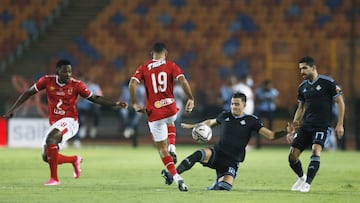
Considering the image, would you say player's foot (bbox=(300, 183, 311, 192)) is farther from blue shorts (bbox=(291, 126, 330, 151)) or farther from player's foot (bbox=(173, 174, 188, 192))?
player's foot (bbox=(173, 174, 188, 192))

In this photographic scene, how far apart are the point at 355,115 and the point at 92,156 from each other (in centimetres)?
1051

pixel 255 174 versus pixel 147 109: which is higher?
pixel 147 109

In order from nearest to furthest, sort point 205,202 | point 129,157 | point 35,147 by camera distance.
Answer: point 205,202
point 129,157
point 35,147

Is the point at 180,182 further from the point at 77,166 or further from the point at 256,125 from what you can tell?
the point at 77,166

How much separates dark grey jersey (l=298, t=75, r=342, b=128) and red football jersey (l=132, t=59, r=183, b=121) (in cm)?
210

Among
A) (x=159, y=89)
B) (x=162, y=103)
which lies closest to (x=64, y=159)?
(x=162, y=103)

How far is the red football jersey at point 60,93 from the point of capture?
583 inches

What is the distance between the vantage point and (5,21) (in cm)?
3575

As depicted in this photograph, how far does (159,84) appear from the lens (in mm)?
13828

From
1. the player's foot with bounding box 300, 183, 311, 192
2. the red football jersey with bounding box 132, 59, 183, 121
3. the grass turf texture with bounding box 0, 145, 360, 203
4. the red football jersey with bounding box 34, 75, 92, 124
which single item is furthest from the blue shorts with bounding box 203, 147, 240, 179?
the red football jersey with bounding box 34, 75, 92, 124

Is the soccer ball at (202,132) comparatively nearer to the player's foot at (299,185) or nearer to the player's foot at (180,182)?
the player's foot at (180,182)

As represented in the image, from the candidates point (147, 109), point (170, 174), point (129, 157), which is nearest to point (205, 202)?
point (170, 174)

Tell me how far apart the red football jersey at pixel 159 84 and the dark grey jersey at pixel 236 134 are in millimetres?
876

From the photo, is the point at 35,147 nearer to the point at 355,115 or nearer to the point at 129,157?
the point at 129,157
